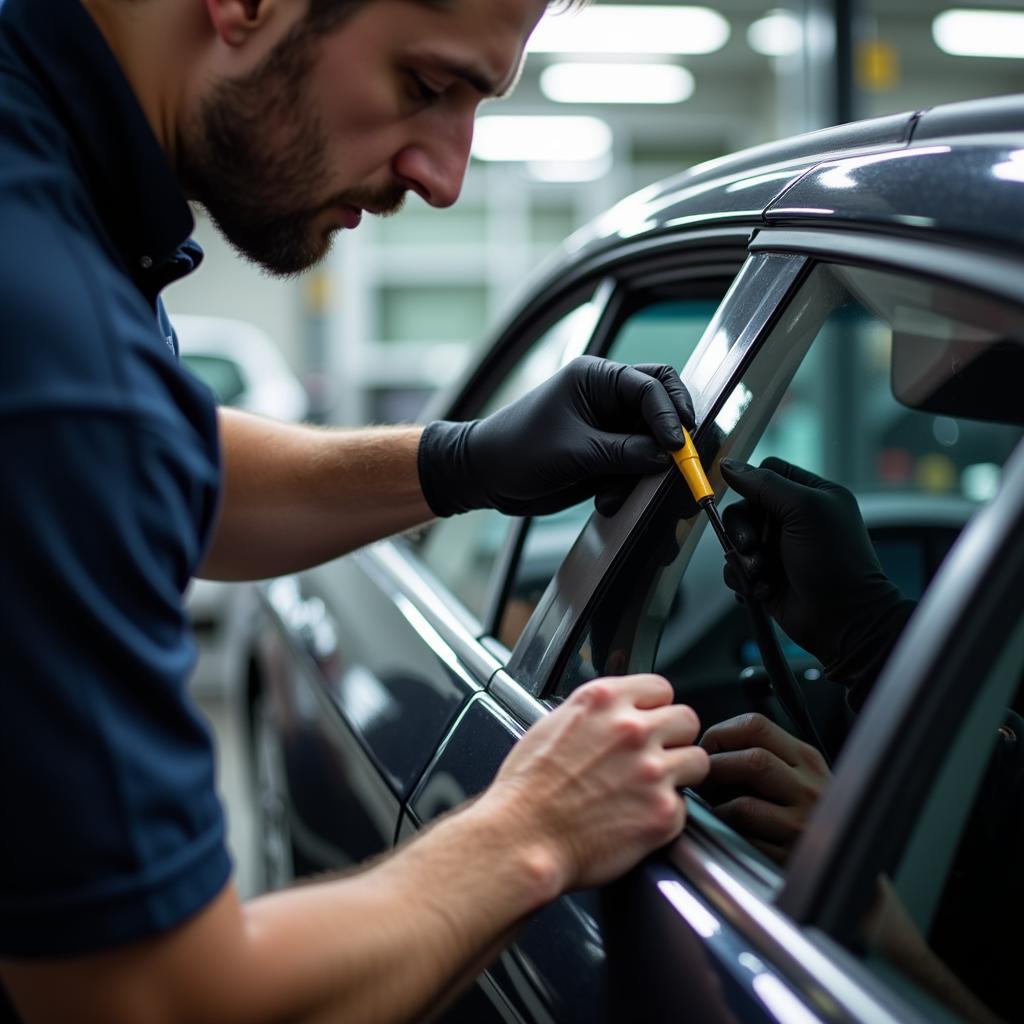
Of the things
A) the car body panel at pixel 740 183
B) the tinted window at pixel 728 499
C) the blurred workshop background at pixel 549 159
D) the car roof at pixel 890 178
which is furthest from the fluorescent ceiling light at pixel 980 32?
the car roof at pixel 890 178

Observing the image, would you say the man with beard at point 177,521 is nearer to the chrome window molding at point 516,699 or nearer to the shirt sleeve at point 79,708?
the shirt sleeve at point 79,708

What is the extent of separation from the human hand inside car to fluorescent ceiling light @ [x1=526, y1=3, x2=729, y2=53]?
7.40m

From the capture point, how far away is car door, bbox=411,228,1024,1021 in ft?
2.56

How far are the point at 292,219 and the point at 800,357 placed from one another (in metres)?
0.53

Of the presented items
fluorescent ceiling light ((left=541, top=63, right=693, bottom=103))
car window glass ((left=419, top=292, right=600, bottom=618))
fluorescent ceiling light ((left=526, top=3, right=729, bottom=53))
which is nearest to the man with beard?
car window glass ((left=419, top=292, right=600, bottom=618))

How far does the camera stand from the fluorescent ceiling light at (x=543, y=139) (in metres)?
9.95

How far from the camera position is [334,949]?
85 centimetres

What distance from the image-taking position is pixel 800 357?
1149mm

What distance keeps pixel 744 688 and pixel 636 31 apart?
25.5 feet

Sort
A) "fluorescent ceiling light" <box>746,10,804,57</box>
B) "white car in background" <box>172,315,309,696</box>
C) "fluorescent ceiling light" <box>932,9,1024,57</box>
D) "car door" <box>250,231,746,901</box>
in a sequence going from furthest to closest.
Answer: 1. "fluorescent ceiling light" <box>746,10,804,57</box>
2. "fluorescent ceiling light" <box>932,9,1024,57</box>
3. "white car in background" <box>172,315,309,696</box>
4. "car door" <box>250,231,746,901</box>

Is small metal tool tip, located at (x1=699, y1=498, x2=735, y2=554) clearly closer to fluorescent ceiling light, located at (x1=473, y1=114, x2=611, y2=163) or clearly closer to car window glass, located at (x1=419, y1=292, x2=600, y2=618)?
car window glass, located at (x1=419, y1=292, x2=600, y2=618)

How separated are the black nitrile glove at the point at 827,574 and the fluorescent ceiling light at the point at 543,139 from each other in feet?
30.0

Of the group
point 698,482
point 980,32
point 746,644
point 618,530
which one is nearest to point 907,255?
point 698,482

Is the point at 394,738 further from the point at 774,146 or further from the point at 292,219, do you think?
the point at 774,146
